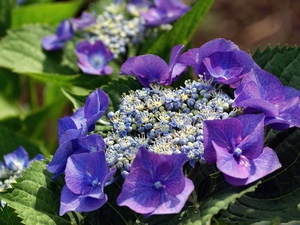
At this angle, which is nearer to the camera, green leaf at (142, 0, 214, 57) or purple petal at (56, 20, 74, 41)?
green leaf at (142, 0, 214, 57)

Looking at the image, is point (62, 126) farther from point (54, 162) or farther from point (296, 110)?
point (296, 110)

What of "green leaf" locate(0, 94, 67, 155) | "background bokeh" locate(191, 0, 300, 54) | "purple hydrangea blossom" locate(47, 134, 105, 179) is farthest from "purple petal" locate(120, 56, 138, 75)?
"background bokeh" locate(191, 0, 300, 54)

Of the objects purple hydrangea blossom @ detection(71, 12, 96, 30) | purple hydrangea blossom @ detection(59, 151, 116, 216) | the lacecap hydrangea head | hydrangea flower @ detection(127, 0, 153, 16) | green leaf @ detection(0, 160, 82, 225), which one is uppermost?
the lacecap hydrangea head

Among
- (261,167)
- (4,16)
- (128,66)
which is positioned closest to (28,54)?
(4,16)

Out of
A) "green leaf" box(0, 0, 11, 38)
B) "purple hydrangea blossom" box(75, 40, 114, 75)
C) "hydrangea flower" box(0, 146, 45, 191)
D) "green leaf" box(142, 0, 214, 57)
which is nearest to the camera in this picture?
"hydrangea flower" box(0, 146, 45, 191)

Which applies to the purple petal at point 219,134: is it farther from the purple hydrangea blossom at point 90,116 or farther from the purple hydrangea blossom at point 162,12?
the purple hydrangea blossom at point 162,12

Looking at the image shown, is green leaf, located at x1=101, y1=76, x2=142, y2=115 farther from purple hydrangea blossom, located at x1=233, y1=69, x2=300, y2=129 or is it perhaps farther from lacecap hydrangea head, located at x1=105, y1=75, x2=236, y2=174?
purple hydrangea blossom, located at x1=233, y1=69, x2=300, y2=129

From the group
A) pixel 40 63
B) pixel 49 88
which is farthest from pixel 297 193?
pixel 49 88
